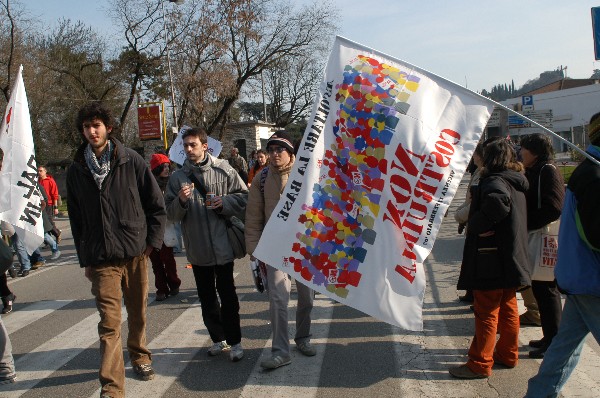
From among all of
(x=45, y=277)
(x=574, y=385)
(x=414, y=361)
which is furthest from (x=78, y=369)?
(x=45, y=277)

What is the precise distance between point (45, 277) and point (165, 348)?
16.5 ft

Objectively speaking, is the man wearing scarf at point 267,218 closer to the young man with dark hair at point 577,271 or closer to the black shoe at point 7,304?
the young man with dark hair at point 577,271

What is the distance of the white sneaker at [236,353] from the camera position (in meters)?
4.87

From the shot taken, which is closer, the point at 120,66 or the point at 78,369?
the point at 78,369

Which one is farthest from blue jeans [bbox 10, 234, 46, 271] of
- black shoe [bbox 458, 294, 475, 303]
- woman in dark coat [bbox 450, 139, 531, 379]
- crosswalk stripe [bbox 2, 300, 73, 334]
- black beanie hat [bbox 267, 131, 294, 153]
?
woman in dark coat [bbox 450, 139, 531, 379]

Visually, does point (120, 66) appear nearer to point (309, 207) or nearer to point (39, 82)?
point (39, 82)

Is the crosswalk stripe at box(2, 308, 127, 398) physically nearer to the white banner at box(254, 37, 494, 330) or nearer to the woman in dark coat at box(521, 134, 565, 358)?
the white banner at box(254, 37, 494, 330)

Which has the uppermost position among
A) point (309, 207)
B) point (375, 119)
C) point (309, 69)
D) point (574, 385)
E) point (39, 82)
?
point (309, 69)

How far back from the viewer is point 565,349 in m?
3.37

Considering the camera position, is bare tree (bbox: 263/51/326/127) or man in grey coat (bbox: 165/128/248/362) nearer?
man in grey coat (bbox: 165/128/248/362)

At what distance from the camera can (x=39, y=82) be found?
29.0 meters

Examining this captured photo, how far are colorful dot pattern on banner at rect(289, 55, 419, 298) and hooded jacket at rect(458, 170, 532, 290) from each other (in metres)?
1.02

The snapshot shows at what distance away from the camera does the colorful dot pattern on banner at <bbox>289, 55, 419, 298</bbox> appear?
3604 mm

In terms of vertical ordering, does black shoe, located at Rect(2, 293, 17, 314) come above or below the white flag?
below
